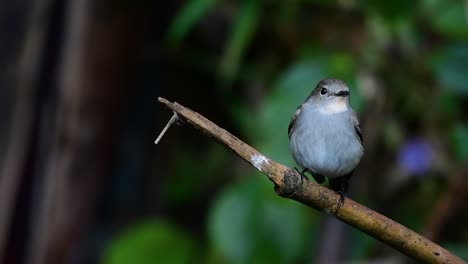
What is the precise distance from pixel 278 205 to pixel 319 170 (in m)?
1.42

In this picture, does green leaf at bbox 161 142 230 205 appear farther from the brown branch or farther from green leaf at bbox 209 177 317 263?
the brown branch

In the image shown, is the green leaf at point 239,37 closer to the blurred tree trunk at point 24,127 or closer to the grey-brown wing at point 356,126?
the blurred tree trunk at point 24,127

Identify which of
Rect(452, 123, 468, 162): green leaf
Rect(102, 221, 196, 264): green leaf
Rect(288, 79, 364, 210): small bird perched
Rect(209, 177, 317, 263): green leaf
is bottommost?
Rect(102, 221, 196, 264): green leaf

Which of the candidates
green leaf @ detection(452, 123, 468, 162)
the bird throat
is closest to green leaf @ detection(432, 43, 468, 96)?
green leaf @ detection(452, 123, 468, 162)

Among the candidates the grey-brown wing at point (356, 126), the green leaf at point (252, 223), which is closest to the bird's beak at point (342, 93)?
the grey-brown wing at point (356, 126)

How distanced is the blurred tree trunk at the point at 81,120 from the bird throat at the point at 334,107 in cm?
178

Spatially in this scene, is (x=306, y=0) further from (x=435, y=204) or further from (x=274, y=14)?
(x=435, y=204)

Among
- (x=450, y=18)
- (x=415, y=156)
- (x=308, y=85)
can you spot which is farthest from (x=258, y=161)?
(x=415, y=156)

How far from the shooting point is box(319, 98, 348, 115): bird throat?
2320 millimetres

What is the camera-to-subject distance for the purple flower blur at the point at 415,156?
380cm

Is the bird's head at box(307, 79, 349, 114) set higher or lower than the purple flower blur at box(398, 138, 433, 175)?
lower

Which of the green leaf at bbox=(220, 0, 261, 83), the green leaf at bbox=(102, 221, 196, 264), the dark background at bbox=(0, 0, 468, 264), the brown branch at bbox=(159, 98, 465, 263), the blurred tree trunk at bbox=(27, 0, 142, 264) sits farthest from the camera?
the green leaf at bbox=(102, 221, 196, 264)

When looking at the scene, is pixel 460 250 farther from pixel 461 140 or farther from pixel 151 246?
pixel 151 246

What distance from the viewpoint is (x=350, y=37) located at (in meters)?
3.90
